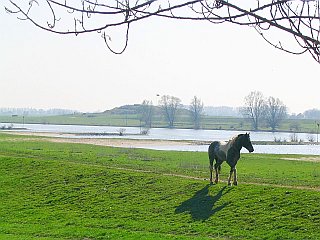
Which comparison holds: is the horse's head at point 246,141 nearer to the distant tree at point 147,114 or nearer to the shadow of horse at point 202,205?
the shadow of horse at point 202,205

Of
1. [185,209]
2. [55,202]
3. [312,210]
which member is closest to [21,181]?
[55,202]

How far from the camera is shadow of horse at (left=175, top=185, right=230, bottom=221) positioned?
1936 cm

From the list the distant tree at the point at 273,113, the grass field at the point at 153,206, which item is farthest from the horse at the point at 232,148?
the distant tree at the point at 273,113

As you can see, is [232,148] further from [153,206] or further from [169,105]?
[169,105]

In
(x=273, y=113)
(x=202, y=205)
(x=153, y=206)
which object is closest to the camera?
(x=202, y=205)

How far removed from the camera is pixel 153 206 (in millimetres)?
21047

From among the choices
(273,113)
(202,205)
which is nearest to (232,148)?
(202,205)

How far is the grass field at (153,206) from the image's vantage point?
57.6 feet

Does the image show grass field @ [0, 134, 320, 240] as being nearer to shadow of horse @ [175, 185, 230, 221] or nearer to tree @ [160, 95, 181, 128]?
shadow of horse @ [175, 185, 230, 221]

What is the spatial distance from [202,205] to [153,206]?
6.56 ft

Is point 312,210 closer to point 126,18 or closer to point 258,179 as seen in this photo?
point 258,179

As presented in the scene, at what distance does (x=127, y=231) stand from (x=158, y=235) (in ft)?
4.30

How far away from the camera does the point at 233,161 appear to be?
70.9ft

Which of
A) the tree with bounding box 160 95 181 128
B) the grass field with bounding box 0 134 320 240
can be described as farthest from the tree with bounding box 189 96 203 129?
the grass field with bounding box 0 134 320 240
